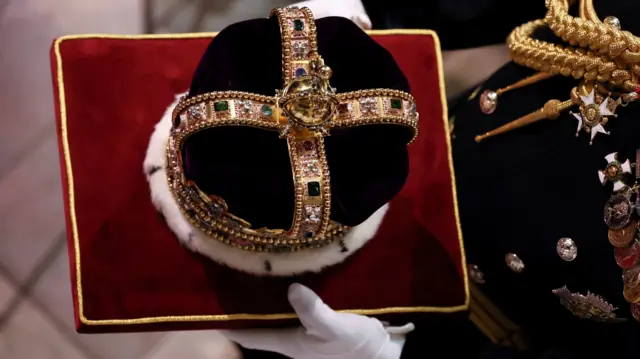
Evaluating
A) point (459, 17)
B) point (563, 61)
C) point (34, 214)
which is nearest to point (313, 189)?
point (563, 61)

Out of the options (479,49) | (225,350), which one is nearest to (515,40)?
(479,49)

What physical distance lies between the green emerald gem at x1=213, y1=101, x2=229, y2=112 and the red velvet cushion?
206 millimetres

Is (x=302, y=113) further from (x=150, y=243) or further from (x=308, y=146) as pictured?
(x=150, y=243)

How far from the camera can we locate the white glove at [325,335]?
701mm

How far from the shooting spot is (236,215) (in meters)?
0.63

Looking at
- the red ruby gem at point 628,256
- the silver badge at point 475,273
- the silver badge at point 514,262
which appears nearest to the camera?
the red ruby gem at point 628,256

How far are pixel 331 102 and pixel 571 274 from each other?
11.4 inches

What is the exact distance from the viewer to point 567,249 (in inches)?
23.3

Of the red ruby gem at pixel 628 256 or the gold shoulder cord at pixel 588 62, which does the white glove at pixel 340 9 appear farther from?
the red ruby gem at pixel 628 256

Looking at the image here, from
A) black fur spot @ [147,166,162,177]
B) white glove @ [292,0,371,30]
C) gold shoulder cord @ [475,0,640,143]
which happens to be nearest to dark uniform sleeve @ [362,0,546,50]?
white glove @ [292,0,371,30]

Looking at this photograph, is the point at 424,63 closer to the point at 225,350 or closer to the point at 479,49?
the point at 479,49

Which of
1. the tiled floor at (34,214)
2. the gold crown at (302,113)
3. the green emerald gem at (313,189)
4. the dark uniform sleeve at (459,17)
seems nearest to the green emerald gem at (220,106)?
the gold crown at (302,113)

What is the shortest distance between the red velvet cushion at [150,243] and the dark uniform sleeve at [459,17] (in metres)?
0.26

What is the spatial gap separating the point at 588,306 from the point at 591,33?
261mm
